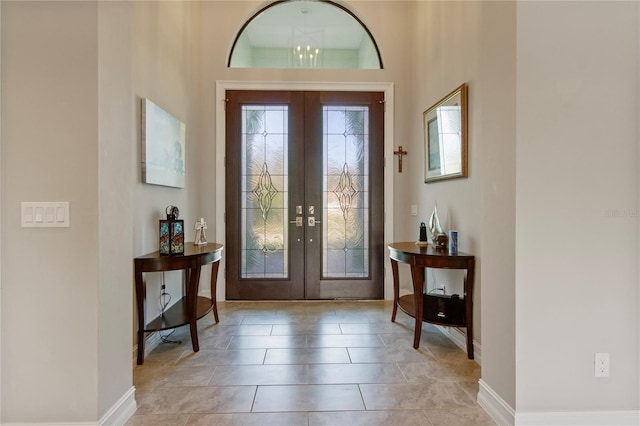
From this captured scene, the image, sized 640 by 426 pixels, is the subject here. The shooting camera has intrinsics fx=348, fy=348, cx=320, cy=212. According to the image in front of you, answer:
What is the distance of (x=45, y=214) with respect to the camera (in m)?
1.66

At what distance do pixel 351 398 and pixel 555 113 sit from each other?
1928 millimetres

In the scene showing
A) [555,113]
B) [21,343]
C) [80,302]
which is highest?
[555,113]

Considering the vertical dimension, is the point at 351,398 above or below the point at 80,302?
below

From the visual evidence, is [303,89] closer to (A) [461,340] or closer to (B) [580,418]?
(A) [461,340]

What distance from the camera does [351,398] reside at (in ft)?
6.91

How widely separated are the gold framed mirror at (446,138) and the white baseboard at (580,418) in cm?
170

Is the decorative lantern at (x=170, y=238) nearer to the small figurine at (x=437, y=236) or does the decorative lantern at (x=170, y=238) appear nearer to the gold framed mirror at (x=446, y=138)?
the small figurine at (x=437, y=236)

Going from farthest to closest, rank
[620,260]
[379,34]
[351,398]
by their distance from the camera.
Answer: [379,34]
[351,398]
[620,260]

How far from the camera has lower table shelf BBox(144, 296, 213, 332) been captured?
269 cm

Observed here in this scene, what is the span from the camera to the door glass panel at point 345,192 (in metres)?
4.24

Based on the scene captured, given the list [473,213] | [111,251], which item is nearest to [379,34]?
[473,213]

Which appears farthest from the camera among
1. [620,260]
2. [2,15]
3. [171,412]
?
[171,412]

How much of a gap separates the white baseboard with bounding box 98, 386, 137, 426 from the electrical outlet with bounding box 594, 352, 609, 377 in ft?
8.12

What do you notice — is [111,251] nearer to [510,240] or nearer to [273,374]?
[273,374]
